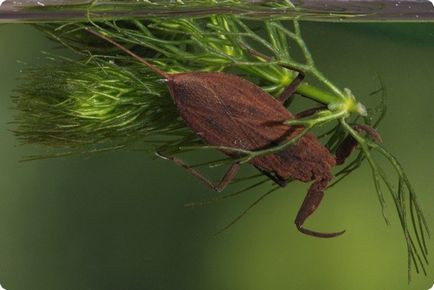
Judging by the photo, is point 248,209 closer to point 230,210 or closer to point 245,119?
point 230,210

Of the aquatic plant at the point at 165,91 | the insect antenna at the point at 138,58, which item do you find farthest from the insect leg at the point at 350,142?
the insect antenna at the point at 138,58

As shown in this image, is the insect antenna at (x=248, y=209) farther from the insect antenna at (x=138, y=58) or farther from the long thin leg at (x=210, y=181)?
the insect antenna at (x=138, y=58)

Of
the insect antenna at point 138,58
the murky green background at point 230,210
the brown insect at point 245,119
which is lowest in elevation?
the murky green background at point 230,210

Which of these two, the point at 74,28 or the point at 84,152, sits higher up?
the point at 74,28

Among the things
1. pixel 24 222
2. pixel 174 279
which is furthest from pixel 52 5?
pixel 174 279

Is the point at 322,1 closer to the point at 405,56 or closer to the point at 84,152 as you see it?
the point at 405,56

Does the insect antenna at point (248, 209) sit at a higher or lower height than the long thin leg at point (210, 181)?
lower
